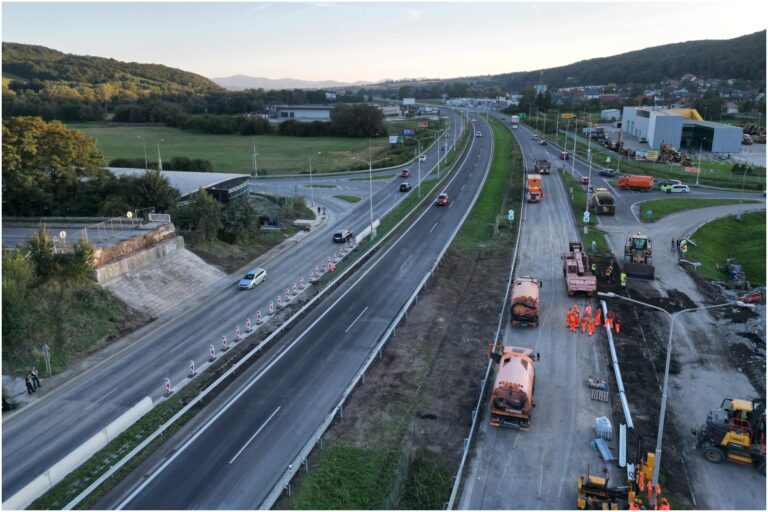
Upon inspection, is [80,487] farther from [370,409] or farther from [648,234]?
[648,234]

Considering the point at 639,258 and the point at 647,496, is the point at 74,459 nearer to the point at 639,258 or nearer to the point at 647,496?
the point at 647,496

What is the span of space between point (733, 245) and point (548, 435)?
144 ft

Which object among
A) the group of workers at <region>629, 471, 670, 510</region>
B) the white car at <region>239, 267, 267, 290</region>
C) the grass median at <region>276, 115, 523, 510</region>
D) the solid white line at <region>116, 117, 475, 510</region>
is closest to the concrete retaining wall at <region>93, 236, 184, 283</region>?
the white car at <region>239, 267, 267, 290</region>

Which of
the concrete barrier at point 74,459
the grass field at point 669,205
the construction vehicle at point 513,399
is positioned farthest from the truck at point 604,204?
the concrete barrier at point 74,459

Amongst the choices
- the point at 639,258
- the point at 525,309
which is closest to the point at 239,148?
the point at 639,258

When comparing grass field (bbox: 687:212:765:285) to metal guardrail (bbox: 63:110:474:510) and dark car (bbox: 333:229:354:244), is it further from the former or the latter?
dark car (bbox: 333:229:354:244)

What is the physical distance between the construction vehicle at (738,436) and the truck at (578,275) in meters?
16.5

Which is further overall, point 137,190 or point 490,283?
point 137,190

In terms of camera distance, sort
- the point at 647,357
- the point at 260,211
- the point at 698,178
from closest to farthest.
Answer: the point at 647,357
the point at 260,211
the point at 698,178

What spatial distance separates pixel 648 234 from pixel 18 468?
5543 centimetres

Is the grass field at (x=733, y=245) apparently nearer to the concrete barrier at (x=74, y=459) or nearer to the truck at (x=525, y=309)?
the truck at (x=525, y=309)

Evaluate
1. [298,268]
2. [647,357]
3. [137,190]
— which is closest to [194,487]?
[647,357]

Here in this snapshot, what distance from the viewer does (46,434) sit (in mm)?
25312

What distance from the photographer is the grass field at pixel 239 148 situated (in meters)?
107
